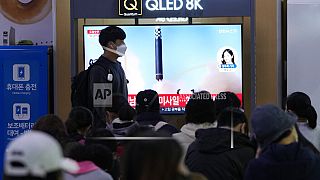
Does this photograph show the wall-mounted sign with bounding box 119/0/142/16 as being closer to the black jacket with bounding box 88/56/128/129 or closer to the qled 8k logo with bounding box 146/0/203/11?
the qled 8k logo with bounding box 146/0/203/11

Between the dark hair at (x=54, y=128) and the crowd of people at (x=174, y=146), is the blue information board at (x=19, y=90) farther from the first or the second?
the dark hair at (x=54, y=128)

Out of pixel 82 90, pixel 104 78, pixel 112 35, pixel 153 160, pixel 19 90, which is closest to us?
pixel 153 160

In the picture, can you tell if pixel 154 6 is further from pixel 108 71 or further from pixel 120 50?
pixel 108 71

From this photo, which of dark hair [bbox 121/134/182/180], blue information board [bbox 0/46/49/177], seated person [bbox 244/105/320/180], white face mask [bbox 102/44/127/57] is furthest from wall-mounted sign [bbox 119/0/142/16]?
dark hair [bbox 121/134/182/180]

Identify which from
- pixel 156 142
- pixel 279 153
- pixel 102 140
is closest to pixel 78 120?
pixel 102 140

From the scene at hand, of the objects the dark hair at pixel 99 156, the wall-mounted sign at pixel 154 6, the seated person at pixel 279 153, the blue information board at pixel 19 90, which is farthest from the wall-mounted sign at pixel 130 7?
the seated person at pixel 279 153

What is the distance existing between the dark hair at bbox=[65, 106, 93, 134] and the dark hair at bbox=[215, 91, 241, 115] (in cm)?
92

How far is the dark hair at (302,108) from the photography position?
14.9 ft

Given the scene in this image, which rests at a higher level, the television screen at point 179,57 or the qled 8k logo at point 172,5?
the qled 8k logo at point 172,5

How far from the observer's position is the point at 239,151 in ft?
11.7

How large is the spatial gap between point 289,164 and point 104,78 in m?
2.33

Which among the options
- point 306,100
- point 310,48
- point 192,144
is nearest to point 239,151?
point 192,144

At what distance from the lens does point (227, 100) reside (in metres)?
5.13

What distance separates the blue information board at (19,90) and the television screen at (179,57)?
0.81 m
